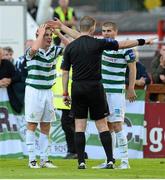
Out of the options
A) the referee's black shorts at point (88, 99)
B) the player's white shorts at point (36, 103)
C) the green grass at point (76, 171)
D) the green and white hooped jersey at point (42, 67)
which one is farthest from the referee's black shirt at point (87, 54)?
the green grass at point (76, 171)

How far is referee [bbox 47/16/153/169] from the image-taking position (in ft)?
52.4

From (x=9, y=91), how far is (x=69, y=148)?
1.76 meters

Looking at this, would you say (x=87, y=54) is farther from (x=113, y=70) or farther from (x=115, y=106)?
(x=115, y=106)

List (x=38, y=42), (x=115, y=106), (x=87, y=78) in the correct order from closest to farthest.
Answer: (x=87, y=78)
(x=38, y=42)
(x=115, y=106)

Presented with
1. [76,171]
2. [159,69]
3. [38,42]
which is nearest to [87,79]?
[38,42]

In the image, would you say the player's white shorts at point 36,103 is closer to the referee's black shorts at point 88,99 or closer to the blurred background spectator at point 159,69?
the referee's black shorts at point 88,99

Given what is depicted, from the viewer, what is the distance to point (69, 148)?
19.9m

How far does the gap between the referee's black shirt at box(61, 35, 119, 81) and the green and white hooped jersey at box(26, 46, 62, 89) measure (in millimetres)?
795

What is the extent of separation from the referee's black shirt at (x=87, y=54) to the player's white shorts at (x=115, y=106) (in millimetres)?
Result: 1038

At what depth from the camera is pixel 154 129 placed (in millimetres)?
20719

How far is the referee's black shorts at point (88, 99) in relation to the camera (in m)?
16.1

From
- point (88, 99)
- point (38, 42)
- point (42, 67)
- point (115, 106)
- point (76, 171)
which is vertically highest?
point (38, 42)

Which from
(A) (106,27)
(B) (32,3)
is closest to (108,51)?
(A) (106,27)

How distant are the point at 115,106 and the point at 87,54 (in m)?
1.43
